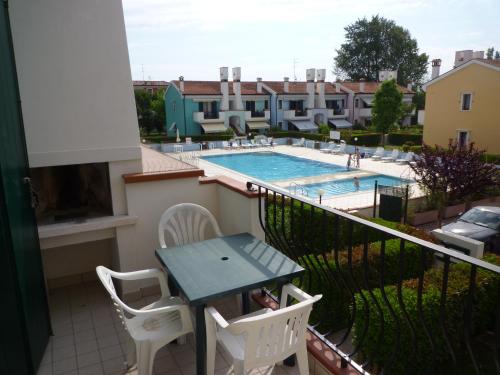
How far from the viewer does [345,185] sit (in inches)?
790

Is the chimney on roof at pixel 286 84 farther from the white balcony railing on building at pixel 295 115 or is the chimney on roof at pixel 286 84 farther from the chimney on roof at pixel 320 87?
the chimney on roof at pixel 320 87

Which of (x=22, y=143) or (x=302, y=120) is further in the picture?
(x=302, y=120)

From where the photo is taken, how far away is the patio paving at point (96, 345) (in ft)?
11.9

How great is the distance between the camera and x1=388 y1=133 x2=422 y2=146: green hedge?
32375 mm

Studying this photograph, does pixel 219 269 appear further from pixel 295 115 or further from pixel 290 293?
pixel 295 115

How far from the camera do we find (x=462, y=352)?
213 inches

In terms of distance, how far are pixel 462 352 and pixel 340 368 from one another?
355 centimetres

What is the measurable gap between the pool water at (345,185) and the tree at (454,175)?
4332mm

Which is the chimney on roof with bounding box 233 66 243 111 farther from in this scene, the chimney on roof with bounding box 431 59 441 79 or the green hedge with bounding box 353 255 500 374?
the green hedge with bounding box 353 255 500 374

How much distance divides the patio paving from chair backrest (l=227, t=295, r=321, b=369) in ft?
2.78

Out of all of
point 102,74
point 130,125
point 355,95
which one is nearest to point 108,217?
point 130,125

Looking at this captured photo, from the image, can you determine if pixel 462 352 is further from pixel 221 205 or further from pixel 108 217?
pixel 108 217

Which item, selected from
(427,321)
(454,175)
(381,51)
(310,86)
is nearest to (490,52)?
(381,51)

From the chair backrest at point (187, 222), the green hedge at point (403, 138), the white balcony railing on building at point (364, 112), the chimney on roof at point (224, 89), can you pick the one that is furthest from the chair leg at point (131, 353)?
the white balcony railing on building at point (364, 112)
